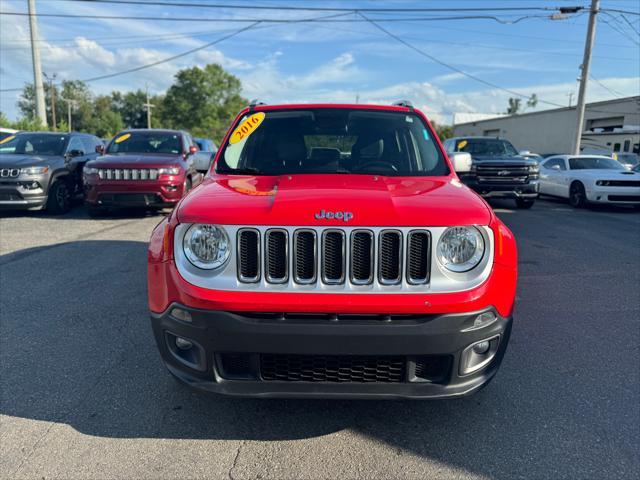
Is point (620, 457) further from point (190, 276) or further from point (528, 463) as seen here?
point (190, 276)

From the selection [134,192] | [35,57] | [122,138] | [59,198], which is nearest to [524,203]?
[134,192]

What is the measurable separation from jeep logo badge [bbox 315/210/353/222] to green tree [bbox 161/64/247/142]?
83.2 m

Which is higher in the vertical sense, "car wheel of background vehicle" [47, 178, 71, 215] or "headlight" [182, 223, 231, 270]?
"headlight" [182, 223, 231, 270]

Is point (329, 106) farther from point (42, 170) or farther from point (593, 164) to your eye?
point (593, 164)

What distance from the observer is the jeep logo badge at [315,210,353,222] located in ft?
7.49

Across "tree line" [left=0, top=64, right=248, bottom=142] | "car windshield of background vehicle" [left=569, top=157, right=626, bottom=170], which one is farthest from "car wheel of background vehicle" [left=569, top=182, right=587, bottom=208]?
"tree line" [left=0, top=64, right=248, bottom=142]

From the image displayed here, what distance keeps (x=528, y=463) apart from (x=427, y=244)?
1183 millimetres

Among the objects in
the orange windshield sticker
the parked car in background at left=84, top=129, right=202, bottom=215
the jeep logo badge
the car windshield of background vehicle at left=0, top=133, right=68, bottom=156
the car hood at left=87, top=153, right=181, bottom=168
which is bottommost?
the parked car in background at left=84, top=129, right=202, bottom=215

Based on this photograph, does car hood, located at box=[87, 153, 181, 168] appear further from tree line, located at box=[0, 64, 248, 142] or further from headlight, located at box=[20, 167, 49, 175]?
tree line, located at box=[0, 64, 248, 142]

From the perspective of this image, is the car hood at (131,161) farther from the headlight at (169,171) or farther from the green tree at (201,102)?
the green tree at (201,102)

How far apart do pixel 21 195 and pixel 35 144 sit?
5.52 ft

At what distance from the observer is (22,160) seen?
9.03m

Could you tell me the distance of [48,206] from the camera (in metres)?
9.40

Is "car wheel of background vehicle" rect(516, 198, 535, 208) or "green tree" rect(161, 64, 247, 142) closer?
"car wheel of background vehicle" rect(516, 198, 535, 208)
